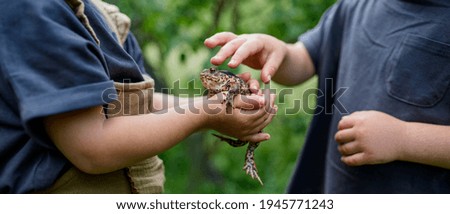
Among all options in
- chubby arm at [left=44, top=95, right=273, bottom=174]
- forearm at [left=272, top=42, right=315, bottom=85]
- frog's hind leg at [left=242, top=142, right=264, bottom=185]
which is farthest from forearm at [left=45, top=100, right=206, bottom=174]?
forearm at [left=272, top=42, right=315, bottom=85]

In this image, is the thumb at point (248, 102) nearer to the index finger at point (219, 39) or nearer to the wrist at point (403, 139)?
the index finger at point (219, 39)

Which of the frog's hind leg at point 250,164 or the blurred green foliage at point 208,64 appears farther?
the blurred green foliage at point 208,64

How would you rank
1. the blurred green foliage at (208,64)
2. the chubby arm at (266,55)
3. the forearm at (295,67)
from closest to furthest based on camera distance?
1. the chubby arm at (266,55)
2. the forearm at (295,67)
3. the blurred green foliage at (208,64)

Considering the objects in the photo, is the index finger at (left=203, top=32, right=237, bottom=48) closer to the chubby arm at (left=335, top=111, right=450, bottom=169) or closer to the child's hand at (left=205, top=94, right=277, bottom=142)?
the child's hand at (left=205, top=94, right=277, bottom=142)

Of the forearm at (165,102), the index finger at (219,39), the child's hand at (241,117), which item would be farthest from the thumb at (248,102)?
the forearm at (165,102)
